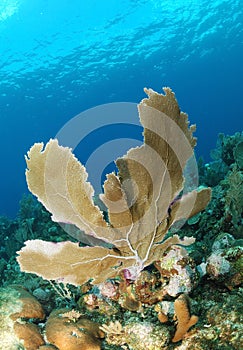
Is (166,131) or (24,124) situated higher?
(24,124)

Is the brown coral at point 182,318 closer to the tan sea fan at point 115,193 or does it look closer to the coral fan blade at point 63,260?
the tan sea fan at point 115,193

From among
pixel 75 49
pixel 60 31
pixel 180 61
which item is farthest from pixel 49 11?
pixel 180 61

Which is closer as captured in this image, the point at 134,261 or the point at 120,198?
the point at 120,198

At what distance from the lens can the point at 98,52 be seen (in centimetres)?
2808

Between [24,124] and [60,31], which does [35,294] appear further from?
[24,124]

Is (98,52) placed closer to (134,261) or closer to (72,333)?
(134,261)

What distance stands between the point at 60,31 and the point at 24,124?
2228 centimetres

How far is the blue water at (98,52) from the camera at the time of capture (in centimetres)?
2392

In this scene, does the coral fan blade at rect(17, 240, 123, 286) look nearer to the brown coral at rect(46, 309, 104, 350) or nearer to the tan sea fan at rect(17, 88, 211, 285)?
the tan sea fan at rect(17, 88, 211, 285)

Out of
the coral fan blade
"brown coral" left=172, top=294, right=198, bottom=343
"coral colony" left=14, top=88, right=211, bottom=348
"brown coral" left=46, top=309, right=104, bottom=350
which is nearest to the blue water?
"coral colony" left=14, top=88, right=211, bottom=348

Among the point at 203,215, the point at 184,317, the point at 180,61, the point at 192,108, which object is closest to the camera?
the point at 184,317

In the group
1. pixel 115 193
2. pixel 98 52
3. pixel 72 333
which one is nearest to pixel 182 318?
pixel 72 333

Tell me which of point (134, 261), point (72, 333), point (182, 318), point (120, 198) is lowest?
point (182, 318)

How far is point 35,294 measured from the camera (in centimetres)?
361
